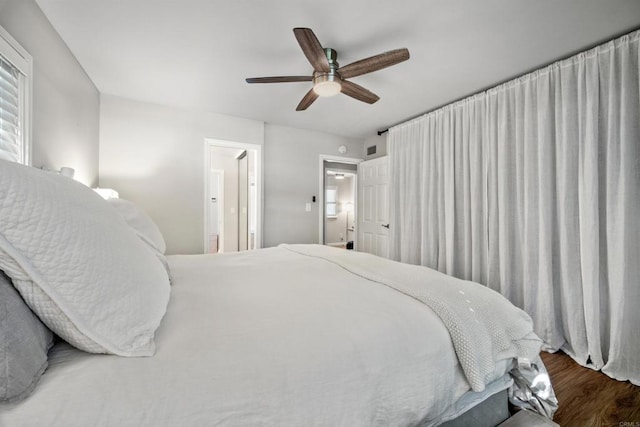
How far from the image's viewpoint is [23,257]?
542mm

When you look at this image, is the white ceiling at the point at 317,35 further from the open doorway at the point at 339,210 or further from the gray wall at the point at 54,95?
the open doorway at the point at 339,210

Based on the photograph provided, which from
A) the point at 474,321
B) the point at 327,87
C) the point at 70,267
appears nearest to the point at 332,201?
the point at 327,87

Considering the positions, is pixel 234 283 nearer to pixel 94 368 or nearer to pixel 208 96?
pixel 94 368

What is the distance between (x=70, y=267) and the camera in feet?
1.91

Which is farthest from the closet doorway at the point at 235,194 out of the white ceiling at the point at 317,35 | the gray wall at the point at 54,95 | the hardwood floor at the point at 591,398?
the hardwood floor at the point at 591,398

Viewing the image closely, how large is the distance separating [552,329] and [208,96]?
4.05 m

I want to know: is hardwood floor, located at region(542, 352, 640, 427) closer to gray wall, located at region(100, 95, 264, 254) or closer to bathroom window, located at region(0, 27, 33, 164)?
bathroom window, located at region(0, 27, 33, 164)

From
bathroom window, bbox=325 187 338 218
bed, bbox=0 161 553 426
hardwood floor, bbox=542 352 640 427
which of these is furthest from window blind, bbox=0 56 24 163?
bathroom window, bbox=325 187 338 218

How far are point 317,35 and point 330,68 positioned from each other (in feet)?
→ 0.78

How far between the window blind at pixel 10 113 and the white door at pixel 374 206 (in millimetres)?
3743

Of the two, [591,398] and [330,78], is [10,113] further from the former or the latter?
[591,398]

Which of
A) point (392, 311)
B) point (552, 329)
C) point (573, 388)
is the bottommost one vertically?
point (573, 388)

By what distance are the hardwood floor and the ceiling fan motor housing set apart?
2575 mm

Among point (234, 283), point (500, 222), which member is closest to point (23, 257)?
Result: point (234, 283)
